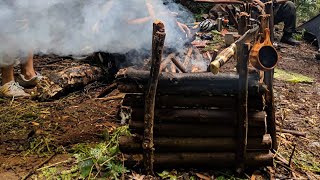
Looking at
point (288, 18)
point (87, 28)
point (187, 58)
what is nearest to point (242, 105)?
point (187, 58)

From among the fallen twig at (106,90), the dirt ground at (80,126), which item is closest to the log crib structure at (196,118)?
the dirt ground at (80,126)

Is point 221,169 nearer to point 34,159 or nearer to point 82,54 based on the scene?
point 34,159

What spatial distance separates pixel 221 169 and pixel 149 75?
1.28m

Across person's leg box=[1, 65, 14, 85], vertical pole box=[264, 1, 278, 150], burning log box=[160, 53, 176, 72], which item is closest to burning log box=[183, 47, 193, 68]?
burning log box=[160, 53, 176, 72]

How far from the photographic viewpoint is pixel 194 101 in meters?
3.42

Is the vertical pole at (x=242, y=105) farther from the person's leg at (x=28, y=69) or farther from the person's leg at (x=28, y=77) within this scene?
the person's leg at (x=28, y=69)

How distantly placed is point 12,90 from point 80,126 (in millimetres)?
1690

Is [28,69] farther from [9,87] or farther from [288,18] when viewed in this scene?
[288,18]

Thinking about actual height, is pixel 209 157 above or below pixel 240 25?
below

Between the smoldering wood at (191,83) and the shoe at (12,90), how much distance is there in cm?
275

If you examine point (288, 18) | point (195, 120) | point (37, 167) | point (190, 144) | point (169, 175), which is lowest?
point (169, 175)

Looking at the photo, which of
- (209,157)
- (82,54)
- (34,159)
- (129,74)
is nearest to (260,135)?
(209,157)

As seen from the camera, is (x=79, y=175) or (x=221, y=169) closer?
(x=79, y=175)

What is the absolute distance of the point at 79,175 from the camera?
3406 mm
